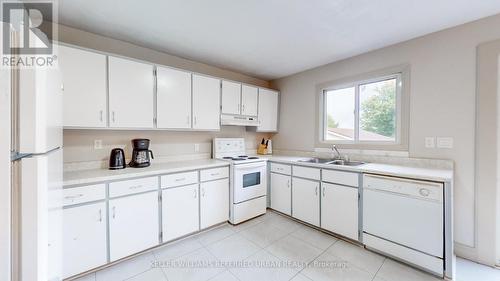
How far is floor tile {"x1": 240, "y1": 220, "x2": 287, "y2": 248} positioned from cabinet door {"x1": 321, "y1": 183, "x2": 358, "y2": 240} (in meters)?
0.59

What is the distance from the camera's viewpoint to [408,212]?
1844 mm

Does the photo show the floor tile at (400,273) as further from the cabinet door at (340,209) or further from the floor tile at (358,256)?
the cabinet door at (340,209)

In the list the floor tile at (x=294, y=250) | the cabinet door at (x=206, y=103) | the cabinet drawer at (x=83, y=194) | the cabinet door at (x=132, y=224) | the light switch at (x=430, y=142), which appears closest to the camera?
the cabinet drawer at (x=83, y=194)

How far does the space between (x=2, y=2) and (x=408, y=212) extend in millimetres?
2881

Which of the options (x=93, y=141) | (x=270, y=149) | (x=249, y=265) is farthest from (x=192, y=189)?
(x=270, y=149)

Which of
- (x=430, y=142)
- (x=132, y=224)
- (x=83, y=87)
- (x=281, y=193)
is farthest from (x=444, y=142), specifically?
(x=83, y=87)

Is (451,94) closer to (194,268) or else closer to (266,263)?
(266,263)

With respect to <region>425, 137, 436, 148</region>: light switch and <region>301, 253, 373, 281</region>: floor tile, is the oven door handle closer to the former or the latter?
<region>301, 253, 373, 281</region>: floor tile

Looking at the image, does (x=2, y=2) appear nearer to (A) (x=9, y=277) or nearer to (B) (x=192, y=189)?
(A) (x=9, y=277)

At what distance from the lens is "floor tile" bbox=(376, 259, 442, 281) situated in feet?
5.64

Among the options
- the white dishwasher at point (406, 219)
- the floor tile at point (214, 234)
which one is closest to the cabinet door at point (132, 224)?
the floor tile at point (214, 234)

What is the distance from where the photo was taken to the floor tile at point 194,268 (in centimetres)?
176

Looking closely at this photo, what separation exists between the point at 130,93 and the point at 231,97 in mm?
1393

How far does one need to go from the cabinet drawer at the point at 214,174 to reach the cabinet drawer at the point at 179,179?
0.32ft
